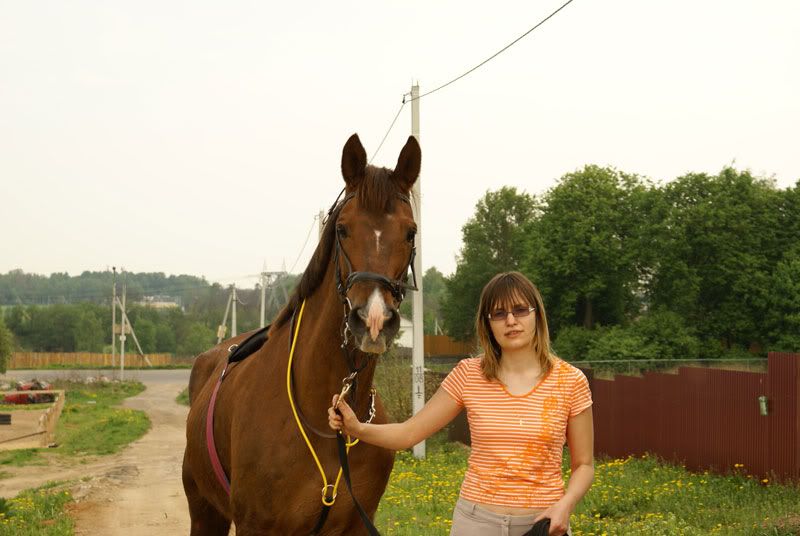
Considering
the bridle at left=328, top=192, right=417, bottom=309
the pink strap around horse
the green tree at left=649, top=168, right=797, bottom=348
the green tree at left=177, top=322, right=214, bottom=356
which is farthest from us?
the green tree at left=177, top=322, right=214, bottom=356

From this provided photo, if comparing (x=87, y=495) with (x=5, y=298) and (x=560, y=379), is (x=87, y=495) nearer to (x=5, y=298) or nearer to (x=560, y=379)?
(x=560, y=379)

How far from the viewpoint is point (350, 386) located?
150 inches

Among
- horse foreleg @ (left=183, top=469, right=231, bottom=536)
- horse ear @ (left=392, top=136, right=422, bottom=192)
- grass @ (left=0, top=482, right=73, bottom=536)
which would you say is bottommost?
grass @ (left=0, top=482, right=73, bottom=536)

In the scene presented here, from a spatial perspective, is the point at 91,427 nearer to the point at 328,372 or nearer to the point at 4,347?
the point at 4,347

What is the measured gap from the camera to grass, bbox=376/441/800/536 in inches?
307

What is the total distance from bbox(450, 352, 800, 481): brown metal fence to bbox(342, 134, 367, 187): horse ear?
757 centimetres

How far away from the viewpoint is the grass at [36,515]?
8.99 meters

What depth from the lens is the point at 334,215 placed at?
3965mm

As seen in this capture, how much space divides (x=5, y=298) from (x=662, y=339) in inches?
6044

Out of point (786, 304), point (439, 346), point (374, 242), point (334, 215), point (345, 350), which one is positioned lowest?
point (439, 346)

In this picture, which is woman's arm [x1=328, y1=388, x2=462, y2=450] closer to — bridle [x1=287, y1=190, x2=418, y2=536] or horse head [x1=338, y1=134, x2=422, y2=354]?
bridle [x1=287, y1=190, x2=418, y2=536]

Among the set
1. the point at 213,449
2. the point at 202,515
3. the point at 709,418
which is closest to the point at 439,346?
the point at 709,418

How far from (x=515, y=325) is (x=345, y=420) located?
0.84 meters

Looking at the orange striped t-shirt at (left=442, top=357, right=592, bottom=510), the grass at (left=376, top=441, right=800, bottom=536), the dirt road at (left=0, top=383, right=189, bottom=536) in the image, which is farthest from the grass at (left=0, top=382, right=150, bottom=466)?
the orange striped t-shirt at (left=442, top=357, right=592, bottom=510)
